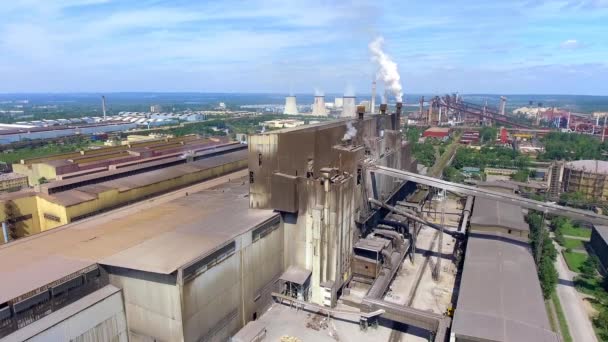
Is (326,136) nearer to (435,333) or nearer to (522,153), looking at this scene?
(435,333)

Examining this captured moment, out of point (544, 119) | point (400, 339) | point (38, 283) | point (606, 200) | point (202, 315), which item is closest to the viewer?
point (38, 283)

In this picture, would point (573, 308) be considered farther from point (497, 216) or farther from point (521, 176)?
point (521, 176)

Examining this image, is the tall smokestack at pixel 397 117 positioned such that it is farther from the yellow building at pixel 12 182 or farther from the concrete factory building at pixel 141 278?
the yellow building at pixel 12 182

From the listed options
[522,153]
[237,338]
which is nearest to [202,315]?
[237,338]

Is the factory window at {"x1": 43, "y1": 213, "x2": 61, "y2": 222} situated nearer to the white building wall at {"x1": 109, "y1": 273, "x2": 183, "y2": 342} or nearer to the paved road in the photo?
the white building wall at {"x1": 109, "y1": 273, "x2": 183, "y2": 342}

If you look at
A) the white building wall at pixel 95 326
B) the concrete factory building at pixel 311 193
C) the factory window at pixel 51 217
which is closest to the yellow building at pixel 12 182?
the factory window at pixel 51 217

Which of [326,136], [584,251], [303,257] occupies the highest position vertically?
[326,136]

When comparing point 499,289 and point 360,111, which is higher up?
point 360,111

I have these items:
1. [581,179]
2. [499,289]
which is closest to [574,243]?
[581,179]
